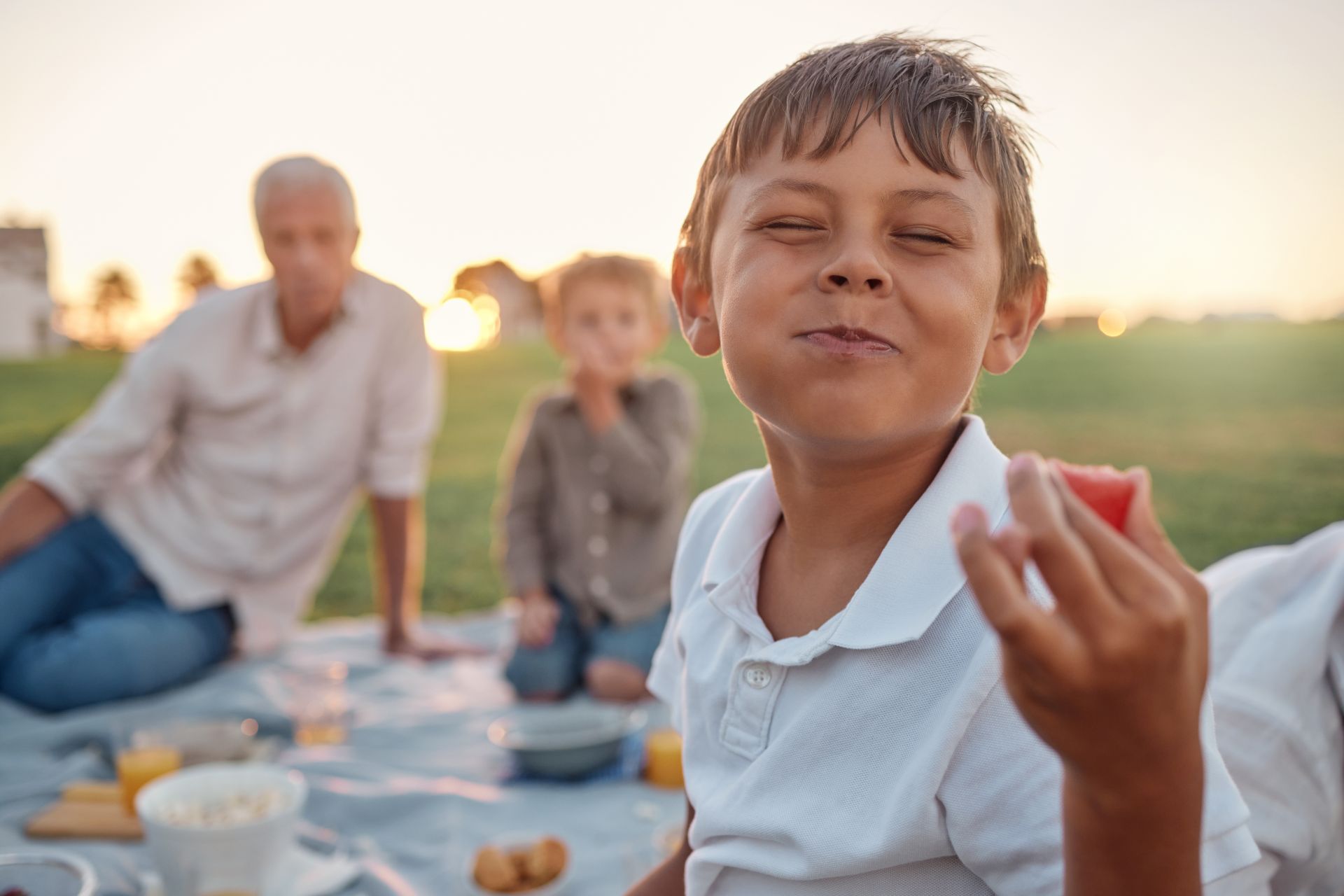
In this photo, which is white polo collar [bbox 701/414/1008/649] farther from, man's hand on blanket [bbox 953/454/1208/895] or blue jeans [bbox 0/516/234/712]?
blue jeans [bbox 0/516/234/712]

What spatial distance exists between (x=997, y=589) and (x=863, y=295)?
474mm

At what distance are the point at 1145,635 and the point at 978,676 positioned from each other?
1.07 feet

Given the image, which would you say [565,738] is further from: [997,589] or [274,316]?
[997,589]

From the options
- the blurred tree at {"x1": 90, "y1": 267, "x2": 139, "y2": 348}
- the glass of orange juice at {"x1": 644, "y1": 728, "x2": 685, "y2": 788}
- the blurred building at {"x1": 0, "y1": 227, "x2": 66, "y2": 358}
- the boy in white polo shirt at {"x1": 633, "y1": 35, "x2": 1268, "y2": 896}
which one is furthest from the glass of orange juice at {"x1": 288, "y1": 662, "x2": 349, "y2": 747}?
the blurred tree at {"x1": 90, "y1": 267, "x2": 139, "y2": 348}

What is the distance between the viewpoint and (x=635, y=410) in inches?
144

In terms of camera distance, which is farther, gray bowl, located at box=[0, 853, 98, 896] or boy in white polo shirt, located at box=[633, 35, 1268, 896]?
gray bowl, located at box=[0, 853, 98, 896]

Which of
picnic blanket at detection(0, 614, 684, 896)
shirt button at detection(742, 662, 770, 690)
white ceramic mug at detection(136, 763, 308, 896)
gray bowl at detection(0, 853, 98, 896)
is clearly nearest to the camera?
shirt button at detection(742, 662, 770, 690)

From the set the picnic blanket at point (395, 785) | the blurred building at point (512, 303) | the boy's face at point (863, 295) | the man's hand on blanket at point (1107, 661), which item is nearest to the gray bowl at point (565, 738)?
the picnic blanket at point (395, 785)

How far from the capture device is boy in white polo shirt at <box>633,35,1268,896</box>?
0.89 meters

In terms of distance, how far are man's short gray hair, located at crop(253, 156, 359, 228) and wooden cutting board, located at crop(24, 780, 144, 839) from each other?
1.86 meters

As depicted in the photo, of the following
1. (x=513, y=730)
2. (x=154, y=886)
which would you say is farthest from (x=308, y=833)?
(x=513, y=730)

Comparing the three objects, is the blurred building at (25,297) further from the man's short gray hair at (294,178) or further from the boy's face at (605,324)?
the boy's face at (605,324)

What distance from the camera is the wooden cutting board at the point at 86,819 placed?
2287 mm

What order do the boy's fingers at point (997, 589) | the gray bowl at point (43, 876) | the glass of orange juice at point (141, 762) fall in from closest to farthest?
1. the boy's fingers at point (997, 589)
2. the gray bowl at point (43, 876)
3. the glass of orange juice at point (141, 762)
